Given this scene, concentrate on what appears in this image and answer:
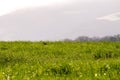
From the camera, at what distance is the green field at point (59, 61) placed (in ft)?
43.4

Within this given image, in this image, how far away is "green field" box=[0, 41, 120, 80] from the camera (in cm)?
1324

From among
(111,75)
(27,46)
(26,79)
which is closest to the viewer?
(26,79)

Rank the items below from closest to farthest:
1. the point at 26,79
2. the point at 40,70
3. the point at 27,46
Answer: the point at 26,79
the point at 40,70
the point at 27,46

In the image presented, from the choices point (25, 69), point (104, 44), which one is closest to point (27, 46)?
point (104, 44)

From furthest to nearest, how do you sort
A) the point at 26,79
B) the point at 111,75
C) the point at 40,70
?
the point at 40,70, the point at 111,75, the point at 26,79

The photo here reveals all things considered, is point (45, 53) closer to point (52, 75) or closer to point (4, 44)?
point (4, 44)

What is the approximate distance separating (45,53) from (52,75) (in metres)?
9.02

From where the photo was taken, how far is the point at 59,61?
725 inches

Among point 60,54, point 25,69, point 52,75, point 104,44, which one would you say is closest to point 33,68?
point 25,69

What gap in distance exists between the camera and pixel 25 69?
14.8 m

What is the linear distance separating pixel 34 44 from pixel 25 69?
425 inches

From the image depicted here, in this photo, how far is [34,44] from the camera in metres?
25.6

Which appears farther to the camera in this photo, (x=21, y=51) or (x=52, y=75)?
(x=21, y=51)

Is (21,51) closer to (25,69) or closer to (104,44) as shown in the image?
(104,44)
